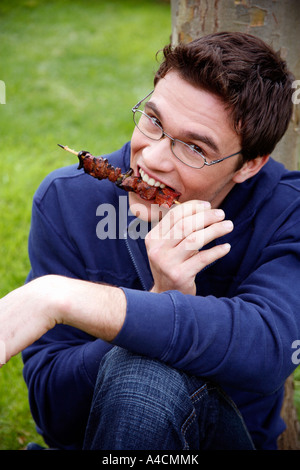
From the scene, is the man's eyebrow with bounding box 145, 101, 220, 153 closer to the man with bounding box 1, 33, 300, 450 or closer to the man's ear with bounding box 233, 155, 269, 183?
the man with bounding box 1, 33, 300, 450

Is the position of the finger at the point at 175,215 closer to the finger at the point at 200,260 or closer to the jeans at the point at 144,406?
the finger at the point at 200,260

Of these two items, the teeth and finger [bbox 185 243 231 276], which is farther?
the teeth

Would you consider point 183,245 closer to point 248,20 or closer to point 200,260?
point 200,260

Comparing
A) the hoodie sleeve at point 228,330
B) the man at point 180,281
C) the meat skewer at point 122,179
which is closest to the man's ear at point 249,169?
the man at point 180,281

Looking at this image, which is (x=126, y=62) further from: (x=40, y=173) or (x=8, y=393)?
(x=8, y=393)

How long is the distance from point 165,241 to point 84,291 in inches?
19.3

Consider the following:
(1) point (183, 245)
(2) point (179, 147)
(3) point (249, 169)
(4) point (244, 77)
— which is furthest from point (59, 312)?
(4) point (244, 77)

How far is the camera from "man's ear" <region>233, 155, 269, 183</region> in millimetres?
2914

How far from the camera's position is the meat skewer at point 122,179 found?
2686mm

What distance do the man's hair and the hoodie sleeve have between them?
74 centimetres

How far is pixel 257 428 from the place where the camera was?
299cm

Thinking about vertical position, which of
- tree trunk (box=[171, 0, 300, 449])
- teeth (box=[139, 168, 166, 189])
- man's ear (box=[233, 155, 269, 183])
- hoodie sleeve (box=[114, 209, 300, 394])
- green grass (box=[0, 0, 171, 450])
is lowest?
green grass (box=[0, 0, 171, 450])

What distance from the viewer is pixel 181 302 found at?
2.23 meters

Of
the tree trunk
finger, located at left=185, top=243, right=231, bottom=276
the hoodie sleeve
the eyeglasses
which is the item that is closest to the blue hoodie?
the hoodie sleeve
